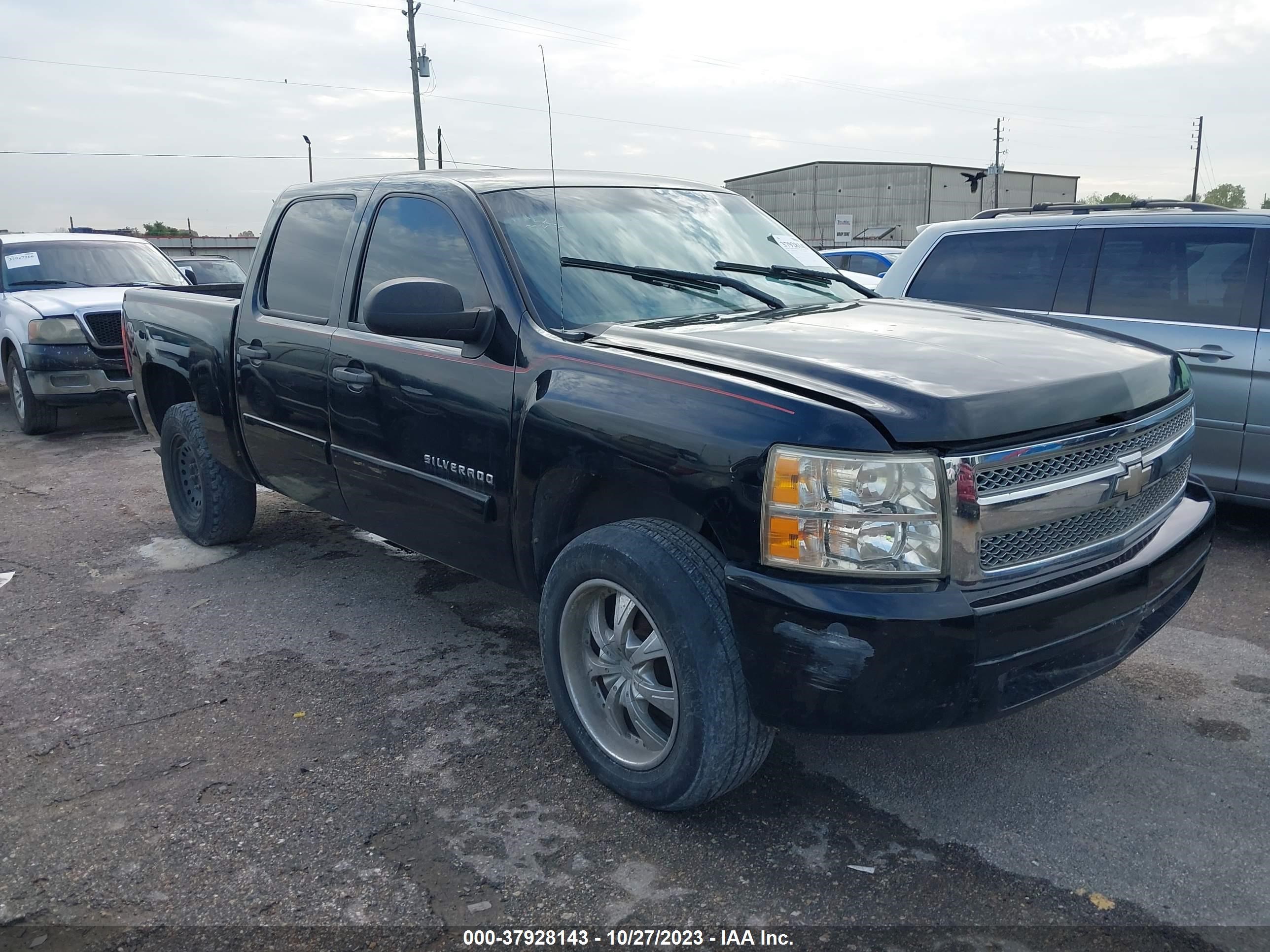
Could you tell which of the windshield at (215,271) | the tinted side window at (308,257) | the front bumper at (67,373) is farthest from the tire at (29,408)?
the windshield at (215,271)

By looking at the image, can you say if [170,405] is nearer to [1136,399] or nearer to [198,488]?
[198,488]

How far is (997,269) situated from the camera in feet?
19.5

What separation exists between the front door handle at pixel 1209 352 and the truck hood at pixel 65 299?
28.0ft

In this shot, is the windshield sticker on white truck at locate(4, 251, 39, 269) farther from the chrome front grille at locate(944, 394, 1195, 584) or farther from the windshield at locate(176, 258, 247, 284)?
the chrome front grille at locate(944, 394, 1195, 584)

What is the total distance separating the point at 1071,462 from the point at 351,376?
2587 mm

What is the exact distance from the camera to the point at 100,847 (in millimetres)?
2822

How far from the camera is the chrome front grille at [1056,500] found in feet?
8.07

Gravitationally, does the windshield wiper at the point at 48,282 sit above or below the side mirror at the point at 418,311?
below

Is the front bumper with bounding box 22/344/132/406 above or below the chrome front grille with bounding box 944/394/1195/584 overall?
below

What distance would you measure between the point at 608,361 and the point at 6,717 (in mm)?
2539

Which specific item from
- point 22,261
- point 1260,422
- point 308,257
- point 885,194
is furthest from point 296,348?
point 885,194

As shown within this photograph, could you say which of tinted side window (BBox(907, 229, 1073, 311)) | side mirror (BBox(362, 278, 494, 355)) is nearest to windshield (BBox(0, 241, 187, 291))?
tinted side window (BBox(907, 229, 1073, 311))

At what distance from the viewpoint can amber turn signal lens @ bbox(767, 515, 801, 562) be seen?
2469 mm

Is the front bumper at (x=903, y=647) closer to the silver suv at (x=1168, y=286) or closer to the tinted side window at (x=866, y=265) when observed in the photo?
the silver suv at (x=1168, y=286)
